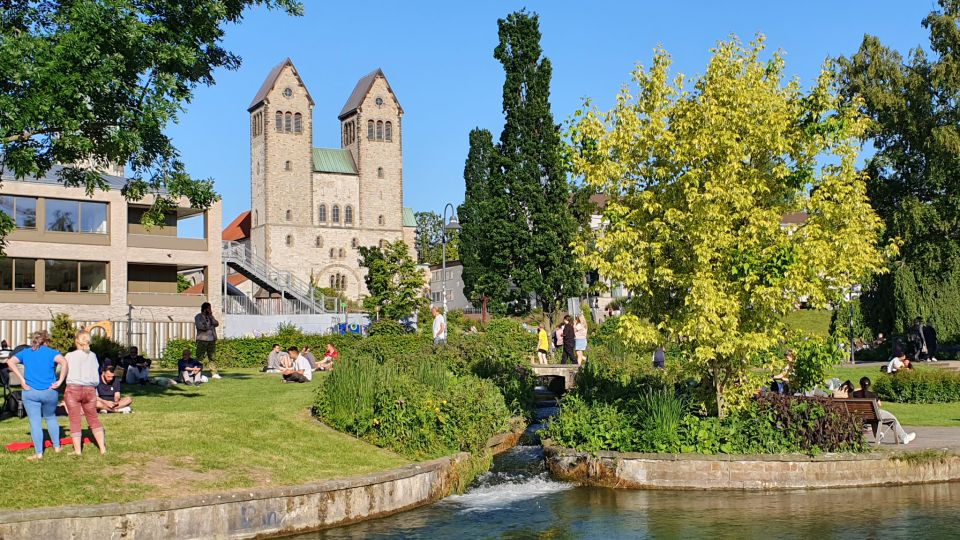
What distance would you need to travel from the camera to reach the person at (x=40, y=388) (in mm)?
13938

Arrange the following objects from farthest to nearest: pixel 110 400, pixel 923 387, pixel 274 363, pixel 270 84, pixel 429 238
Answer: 1. pixel 429 238
2. pixel 270 84
3. pixel 274 363
4. pixel 923 387
5. pixel 110 400

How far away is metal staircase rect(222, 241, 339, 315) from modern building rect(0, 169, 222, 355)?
24.5 ft

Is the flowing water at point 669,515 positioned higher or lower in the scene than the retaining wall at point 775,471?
lower

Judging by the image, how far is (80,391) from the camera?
14.3 metres

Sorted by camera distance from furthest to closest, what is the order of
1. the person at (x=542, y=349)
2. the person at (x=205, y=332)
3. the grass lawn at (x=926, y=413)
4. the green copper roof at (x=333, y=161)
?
the green copper roof at (x=333, y=161)
the person at (x=542, y=349)
the person at (x=205, y=332)
the grass lawn at (x=926, y=413)

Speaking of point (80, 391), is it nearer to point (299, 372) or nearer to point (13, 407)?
point (13, 407)

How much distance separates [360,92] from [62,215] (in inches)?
3029

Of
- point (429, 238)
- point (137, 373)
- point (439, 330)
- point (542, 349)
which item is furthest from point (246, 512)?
point (429, 238)

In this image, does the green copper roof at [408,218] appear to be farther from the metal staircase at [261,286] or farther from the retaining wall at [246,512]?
the retaining wall at [246,512]

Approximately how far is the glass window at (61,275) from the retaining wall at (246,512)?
132ft

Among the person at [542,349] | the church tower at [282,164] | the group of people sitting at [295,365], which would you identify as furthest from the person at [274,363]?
the church tower at [282,164]

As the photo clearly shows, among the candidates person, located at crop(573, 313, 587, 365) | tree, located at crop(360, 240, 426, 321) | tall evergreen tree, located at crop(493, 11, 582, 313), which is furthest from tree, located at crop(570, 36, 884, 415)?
tree, located at crop(360, 240, 426, 321)

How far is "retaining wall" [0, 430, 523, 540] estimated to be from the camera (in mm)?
12016

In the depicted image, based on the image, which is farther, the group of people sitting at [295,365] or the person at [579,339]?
the person at [579,339]
